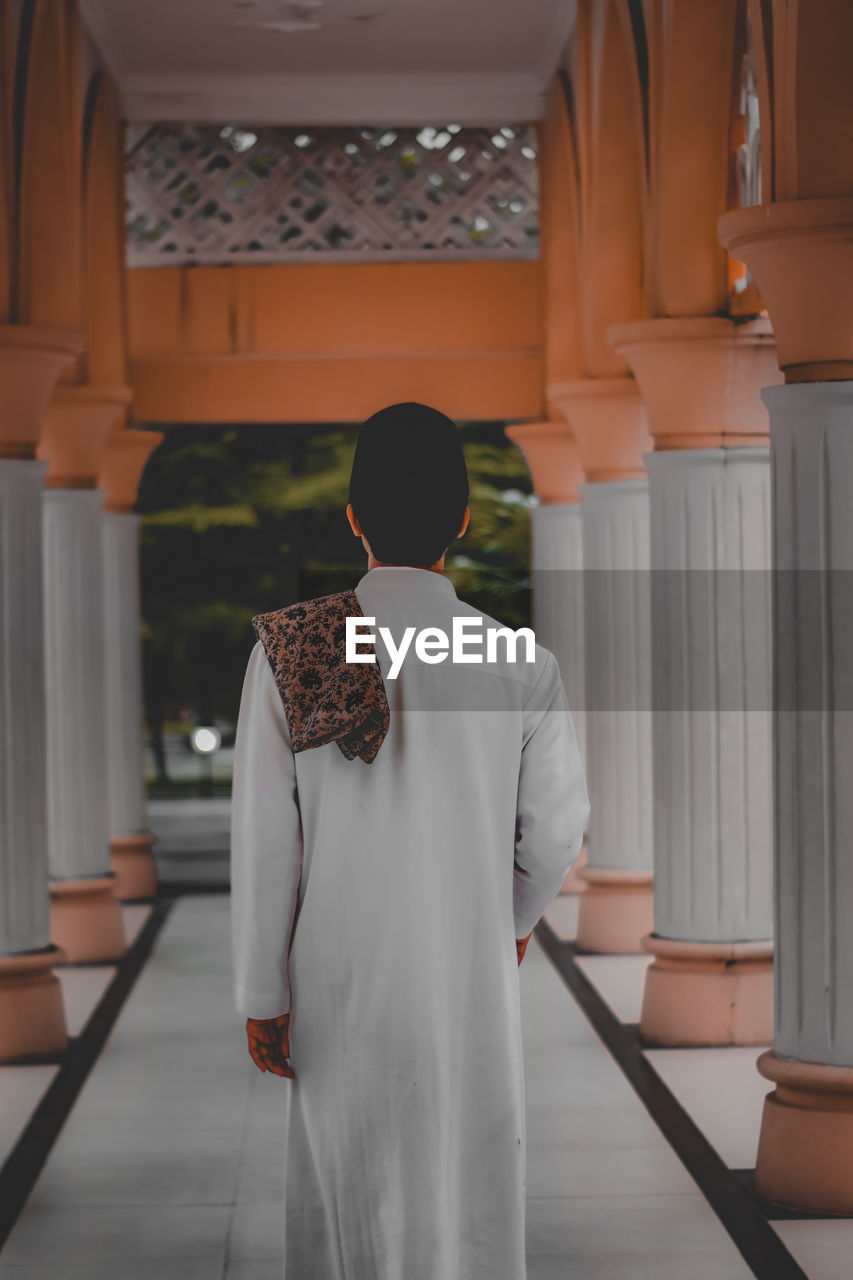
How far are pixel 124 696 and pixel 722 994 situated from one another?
5.46 meters

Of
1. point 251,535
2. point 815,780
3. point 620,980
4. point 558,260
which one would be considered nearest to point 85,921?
point 620,980

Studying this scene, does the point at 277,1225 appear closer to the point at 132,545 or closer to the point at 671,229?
the point at 671,229

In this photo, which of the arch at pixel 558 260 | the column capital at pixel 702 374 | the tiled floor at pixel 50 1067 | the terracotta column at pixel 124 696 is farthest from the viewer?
the terracotta column at pixel 124 696

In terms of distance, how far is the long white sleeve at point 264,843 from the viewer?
2535 millimetres

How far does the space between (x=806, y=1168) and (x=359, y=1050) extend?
8.03ft

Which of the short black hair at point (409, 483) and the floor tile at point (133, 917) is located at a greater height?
the short black hair at point (409, 483)

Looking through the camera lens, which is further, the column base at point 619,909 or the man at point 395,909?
the column base at point 619,909

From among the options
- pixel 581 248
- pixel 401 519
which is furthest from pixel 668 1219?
pixel 581 248

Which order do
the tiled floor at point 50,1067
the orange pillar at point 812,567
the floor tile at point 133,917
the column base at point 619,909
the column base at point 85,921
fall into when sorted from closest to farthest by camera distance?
1. the orange pillar at point 812,567
2. the tiled floor at point 50,1067
3. the column base at point 619,909
4. the column base at point 85,921
5. the floor tile at point 133,917

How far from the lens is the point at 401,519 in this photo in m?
2.57

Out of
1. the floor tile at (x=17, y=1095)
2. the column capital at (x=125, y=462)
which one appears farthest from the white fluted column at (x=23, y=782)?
the column capital at (x=125, y=462)

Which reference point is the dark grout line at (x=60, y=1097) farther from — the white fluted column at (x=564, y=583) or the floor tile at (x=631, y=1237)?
the white fluted column at (x=564, y=583)

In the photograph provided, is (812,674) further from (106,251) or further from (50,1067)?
(106,251)

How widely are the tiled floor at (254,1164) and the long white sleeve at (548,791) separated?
198 cm
